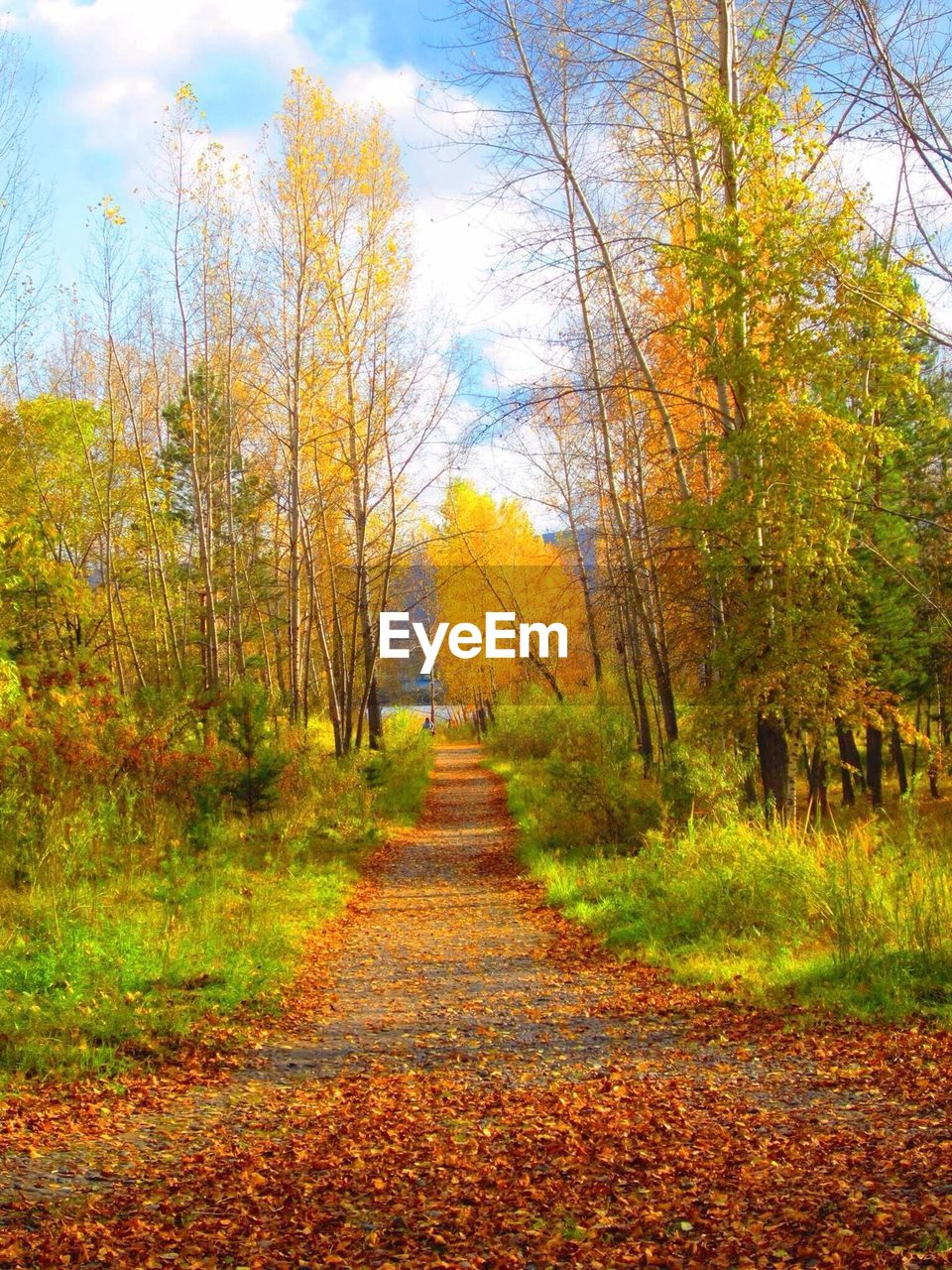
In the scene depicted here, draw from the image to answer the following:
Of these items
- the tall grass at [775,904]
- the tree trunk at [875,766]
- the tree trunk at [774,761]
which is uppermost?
the tree trunk at [774,761]

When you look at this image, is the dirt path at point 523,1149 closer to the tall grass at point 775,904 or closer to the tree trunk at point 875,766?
the tall grass at point 775,904

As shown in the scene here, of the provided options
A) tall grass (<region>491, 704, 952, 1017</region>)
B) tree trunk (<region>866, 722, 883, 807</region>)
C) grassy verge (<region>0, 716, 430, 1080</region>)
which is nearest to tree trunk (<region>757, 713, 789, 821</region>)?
tall grass (<region>491, 704, 952, 1017</region>)

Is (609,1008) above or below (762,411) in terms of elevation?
below

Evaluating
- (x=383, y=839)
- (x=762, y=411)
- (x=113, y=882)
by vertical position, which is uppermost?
(x=762, y=411)

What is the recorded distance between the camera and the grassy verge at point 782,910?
20.3ft

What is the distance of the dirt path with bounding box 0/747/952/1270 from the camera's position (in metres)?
3.07

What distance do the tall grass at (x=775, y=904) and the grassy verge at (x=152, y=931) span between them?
A: 116 inches

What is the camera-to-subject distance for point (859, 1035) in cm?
542

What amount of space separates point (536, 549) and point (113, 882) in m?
36.4

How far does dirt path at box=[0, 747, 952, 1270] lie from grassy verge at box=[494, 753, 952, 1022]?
1.73ft

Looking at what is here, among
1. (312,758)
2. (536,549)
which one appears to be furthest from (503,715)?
(312,758)

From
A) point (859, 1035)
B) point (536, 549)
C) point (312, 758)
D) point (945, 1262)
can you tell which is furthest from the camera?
point (536, 549)

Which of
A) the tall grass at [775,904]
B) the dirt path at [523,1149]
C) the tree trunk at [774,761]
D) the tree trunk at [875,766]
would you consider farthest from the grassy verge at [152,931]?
the tree trunk at [875,766]

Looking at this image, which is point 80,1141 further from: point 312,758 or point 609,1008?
point 312,758
